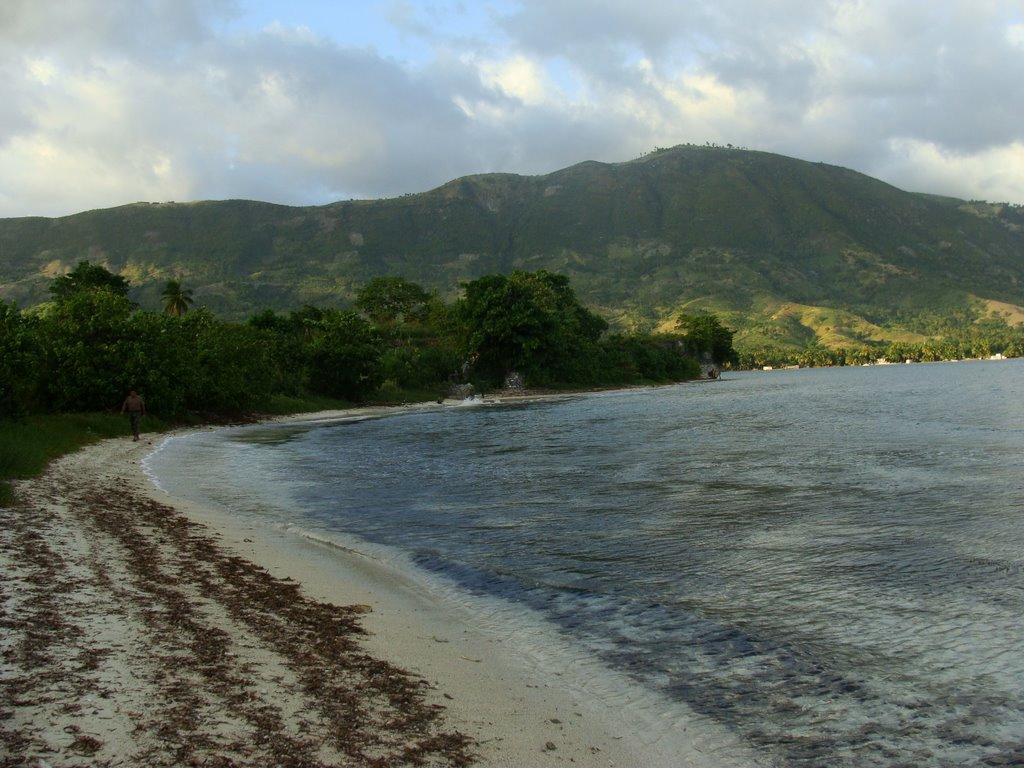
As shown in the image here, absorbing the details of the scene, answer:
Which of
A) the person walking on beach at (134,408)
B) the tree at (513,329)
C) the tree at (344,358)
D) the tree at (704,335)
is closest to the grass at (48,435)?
the person walking on beach at (134,408)

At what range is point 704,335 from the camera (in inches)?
7111

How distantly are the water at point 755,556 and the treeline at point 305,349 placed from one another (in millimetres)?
11104

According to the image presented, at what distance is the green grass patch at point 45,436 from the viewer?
21.2 metres

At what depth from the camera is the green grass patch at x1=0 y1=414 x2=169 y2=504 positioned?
21188 millimetres

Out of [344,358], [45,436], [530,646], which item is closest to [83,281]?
[344,358]

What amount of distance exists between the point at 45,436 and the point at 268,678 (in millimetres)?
29142

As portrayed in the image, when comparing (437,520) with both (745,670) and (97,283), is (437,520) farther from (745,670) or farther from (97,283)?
(97,283)

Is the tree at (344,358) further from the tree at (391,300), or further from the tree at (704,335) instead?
the tree at (704,335)

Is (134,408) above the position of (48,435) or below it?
above

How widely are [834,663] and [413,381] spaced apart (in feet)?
295

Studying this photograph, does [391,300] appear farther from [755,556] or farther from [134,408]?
[755,556]

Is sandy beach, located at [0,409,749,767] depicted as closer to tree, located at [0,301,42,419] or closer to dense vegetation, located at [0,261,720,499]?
dense vegetation, located at [0,261,720,499]

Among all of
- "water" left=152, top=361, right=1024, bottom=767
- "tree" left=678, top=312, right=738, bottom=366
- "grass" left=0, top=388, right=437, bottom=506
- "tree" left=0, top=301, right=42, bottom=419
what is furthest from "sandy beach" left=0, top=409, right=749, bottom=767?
"tree" left=678, top=312, right=738, bottom=366

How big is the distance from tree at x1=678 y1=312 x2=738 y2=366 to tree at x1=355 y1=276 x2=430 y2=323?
65.6m
